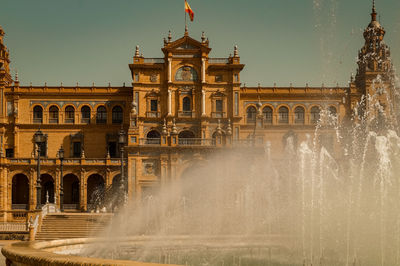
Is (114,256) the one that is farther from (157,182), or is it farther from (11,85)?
(11,85)

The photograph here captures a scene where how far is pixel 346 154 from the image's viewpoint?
52906mm

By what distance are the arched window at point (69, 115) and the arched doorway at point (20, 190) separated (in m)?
7.57

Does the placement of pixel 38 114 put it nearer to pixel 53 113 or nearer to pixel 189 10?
pixel 53 113

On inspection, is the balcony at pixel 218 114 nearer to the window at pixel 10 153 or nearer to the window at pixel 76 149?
the window at pixel 76 149

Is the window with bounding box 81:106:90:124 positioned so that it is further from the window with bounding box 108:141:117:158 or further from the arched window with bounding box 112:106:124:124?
the window with bounding box 108:141:117:158

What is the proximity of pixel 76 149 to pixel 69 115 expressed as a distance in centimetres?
396

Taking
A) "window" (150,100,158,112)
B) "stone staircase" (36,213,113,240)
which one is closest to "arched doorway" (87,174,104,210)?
"window" (150,100,158,112)

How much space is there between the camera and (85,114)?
56.8m

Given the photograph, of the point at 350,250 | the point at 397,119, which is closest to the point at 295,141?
the point at 397,119

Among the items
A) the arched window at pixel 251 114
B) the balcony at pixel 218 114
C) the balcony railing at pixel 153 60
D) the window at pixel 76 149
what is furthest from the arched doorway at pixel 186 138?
the window at pixel 76 149

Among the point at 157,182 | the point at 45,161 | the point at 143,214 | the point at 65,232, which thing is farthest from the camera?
the point at 45,161

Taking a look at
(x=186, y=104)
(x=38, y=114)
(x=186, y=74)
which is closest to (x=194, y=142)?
(x=186, y=104)

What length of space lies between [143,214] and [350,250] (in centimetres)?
2052

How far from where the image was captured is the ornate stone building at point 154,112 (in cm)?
5144
